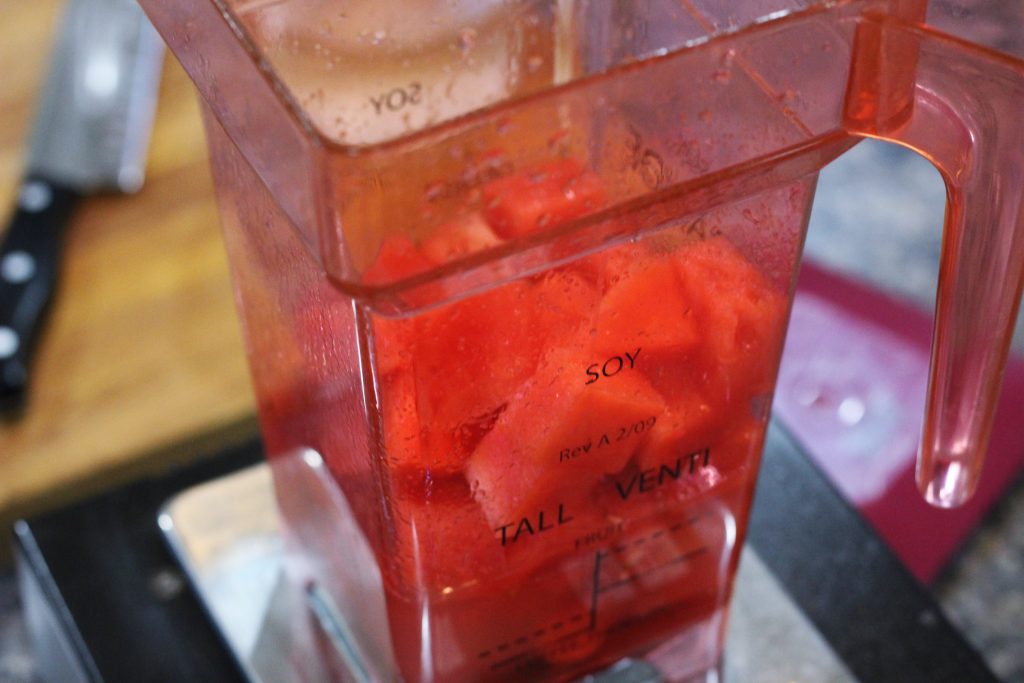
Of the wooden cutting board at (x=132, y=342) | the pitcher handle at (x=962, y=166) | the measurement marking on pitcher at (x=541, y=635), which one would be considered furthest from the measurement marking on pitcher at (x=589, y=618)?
the wooden cutting board at (x=132, y=342)

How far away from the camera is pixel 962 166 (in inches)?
15.2

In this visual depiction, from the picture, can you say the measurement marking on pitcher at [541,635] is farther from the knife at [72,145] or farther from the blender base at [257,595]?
the knife at [72,145]

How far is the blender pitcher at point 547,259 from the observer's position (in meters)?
0.35

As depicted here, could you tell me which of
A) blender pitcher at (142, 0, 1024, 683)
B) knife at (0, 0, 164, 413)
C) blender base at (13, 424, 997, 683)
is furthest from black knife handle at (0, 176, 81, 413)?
blender pitcher at (142, 0, 1024, 683)

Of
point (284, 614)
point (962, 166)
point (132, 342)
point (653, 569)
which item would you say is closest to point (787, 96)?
point (962, 166)

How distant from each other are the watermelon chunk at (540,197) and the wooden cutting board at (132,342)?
0.46 m

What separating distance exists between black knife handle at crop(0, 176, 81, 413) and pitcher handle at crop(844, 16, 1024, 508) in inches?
21.0

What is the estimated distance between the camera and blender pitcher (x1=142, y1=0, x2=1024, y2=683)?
347 millimetres

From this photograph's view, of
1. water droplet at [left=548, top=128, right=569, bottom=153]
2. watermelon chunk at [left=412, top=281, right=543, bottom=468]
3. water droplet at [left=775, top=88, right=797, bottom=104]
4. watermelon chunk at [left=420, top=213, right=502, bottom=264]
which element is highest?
water droplet at [left=548, top=128, right=569, bottom=153]

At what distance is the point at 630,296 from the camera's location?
390 millimetres

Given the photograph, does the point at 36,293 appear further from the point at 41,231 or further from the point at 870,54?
the point at 870,54

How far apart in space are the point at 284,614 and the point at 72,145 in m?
0.42

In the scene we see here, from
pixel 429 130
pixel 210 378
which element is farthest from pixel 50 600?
pixel 429 130

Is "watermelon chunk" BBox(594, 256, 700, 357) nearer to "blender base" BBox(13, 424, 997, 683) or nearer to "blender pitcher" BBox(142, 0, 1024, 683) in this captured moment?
"blender pitcher" BBox(142, 0, 1024, 683)
